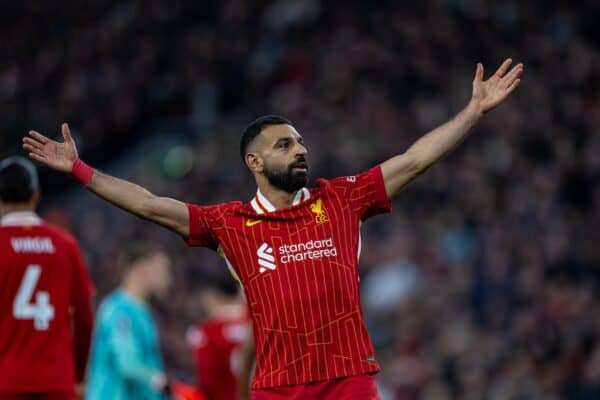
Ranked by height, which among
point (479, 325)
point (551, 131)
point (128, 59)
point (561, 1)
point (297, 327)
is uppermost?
point (128, 59)

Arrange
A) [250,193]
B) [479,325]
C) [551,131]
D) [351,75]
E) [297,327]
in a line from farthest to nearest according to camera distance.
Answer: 1. [351,75]
2. [250,193]
3. [551,131]
4. [479,325]
5. [297,327]

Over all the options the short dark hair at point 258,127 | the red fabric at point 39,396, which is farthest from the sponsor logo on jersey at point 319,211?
the red fabric at point 39,396

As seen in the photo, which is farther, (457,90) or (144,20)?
(144,20)

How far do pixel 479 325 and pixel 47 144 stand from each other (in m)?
8.14

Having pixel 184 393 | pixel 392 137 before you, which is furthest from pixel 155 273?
pixel 392 137

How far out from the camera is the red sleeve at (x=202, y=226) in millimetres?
6844

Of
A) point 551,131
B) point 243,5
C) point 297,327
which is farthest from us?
point 243,5

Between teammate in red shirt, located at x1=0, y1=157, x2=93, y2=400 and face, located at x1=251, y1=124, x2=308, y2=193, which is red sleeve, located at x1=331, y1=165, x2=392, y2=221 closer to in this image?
face, located at x1=251, y1=124, x2=308, y2=193

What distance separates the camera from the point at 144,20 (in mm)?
22391

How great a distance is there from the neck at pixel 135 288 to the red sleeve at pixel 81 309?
92.8 inches

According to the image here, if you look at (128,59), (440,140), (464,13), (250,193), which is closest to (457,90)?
(464,13)

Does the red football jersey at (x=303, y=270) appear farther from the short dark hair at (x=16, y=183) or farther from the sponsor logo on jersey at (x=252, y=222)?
the short dark hair at (x=16, y=183)

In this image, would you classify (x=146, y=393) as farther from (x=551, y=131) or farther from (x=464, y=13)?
(x=464, y=13)

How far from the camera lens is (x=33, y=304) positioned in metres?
7.90
